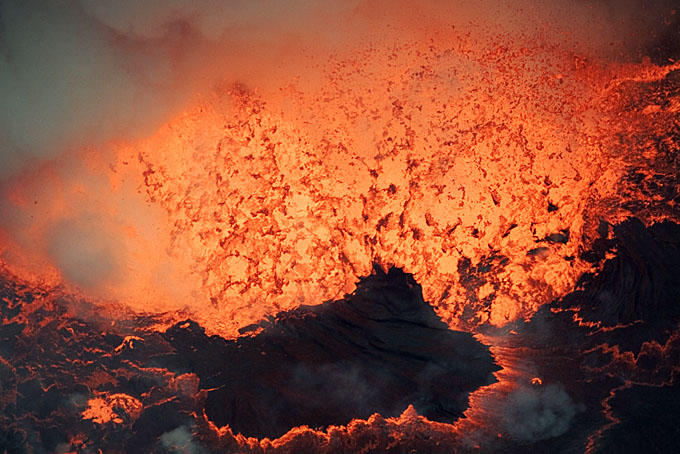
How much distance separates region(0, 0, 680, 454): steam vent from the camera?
166 cm

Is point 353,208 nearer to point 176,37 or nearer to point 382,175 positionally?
point 382,175

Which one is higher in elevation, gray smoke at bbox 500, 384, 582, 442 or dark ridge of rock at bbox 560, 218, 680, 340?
dark ridge of rock at bbox 560, 218, 680, 340

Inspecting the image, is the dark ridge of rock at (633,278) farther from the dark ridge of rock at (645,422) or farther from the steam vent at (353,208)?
the dark ridge of rock at (645,422)

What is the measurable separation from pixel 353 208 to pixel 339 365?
580 millimetres

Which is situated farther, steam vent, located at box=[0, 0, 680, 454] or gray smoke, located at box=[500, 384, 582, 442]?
gray smoke, located at box=[500, 384, 582, 442]

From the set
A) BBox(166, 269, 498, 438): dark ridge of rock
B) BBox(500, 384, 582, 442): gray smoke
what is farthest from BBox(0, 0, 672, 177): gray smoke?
BBox(500, 384, 582, 442): gray smoke

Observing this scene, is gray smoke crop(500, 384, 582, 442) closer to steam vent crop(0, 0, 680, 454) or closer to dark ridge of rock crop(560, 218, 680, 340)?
steam vent crop(0, 0, 680, 454)

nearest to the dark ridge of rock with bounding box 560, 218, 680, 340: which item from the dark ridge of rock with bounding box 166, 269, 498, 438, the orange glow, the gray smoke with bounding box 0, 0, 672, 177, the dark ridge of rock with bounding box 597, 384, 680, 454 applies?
the orange glow

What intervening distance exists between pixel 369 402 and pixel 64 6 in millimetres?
1757

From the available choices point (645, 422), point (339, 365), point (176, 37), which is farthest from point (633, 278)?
point (176, 37)

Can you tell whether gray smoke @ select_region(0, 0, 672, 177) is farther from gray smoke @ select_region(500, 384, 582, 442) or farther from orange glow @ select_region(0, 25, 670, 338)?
gray smoke @ select_region(500, 384, 582, 442)

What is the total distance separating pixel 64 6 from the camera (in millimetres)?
1694

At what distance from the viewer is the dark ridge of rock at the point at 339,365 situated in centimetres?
176

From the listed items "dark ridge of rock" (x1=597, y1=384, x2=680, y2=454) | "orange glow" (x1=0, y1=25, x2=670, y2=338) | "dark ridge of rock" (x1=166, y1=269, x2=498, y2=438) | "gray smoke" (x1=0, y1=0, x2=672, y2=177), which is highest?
"gray smoke" (x1=0, y1=0, x2=672, y2=177)
